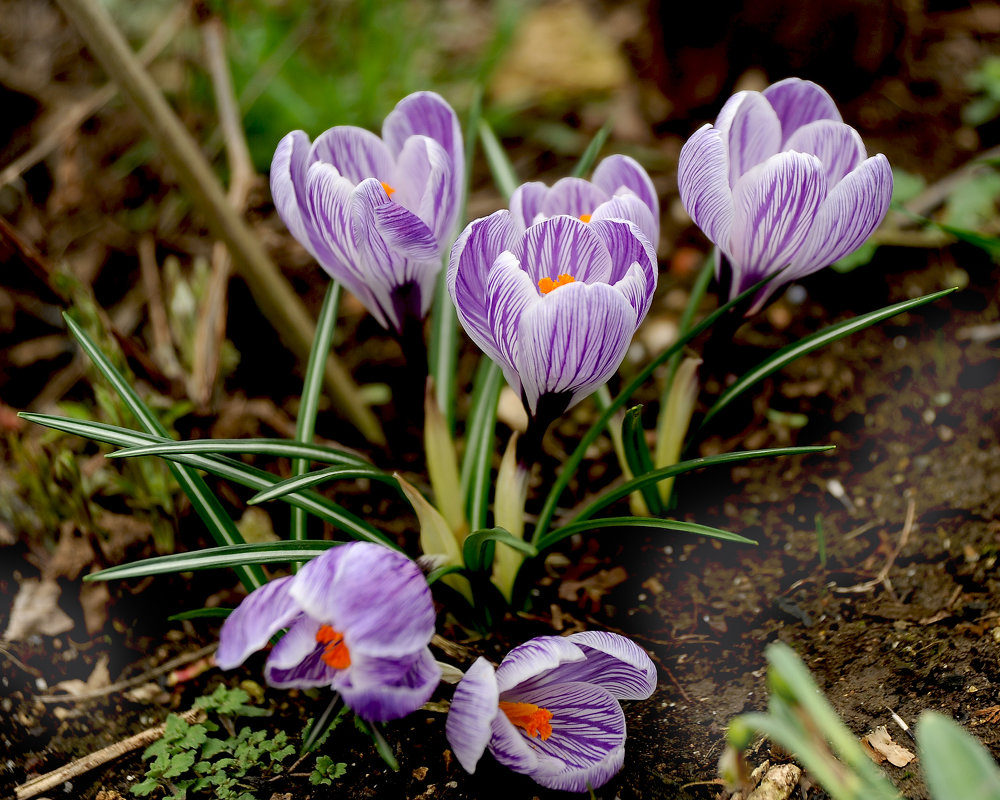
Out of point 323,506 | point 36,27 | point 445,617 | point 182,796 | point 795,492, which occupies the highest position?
point 36,27

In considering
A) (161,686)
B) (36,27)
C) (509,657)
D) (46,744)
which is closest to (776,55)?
(509,657)

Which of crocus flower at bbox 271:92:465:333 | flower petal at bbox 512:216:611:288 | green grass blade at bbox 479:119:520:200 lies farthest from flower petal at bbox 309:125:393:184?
green grass blade at bbox 479:119:520:200

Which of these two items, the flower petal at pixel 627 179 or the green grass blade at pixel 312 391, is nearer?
the flower petal at pixel 627 179

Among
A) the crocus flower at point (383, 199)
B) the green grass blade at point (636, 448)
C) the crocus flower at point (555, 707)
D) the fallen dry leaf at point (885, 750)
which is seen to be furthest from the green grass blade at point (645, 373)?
the fallen dry leaf at point (885, 750)

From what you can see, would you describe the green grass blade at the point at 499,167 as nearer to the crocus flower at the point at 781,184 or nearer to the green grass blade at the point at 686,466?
the crocus flower at the point at 781,184

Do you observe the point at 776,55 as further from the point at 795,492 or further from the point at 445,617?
the point at 445,617

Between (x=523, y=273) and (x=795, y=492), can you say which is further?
(x=795, y=492)

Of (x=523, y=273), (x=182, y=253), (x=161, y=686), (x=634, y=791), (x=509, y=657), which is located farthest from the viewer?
(x=182, y=253)

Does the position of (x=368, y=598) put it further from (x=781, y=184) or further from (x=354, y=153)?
(x=781, y=184)
